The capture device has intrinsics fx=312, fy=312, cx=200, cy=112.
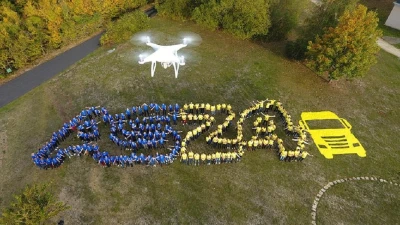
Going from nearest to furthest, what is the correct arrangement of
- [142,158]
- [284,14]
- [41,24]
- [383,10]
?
[142,158]
[41,24]
[284,14]
[383,10]

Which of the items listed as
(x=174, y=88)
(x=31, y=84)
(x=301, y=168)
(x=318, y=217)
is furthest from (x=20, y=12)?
(x=318, y=217)

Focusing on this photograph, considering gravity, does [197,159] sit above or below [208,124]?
below

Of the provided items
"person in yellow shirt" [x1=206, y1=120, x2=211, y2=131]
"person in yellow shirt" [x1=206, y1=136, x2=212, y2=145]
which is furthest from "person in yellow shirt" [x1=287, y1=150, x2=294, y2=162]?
"person in yellow shirt" [x1=206, y1=120, x2=211, y2=131]

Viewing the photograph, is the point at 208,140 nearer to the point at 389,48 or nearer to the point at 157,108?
the point at 157,108

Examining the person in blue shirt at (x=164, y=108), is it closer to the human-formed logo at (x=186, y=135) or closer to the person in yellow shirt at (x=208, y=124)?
the human-formed logo at (x=186, y=135)

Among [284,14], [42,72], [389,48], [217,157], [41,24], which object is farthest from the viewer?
[389,48]

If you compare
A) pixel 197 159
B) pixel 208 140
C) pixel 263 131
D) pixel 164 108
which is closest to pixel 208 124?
pixel 208 140

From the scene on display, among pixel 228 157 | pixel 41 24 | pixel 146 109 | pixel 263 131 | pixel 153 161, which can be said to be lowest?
pixel 153 161

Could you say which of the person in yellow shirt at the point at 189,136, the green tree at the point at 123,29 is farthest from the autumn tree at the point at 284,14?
the person in yellow shirt at the point at 189,136
